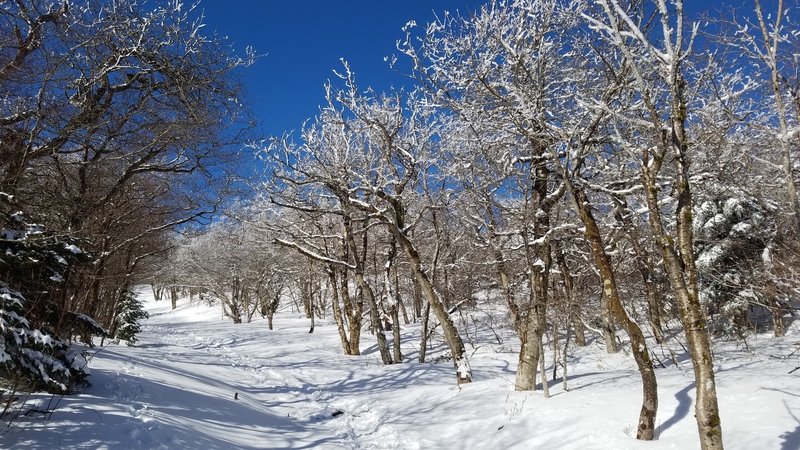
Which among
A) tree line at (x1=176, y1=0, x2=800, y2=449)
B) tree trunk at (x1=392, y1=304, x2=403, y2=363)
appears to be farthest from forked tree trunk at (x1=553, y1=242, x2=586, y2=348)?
tree trunk at (x1=392, y1=304, x2=403, y2=363)

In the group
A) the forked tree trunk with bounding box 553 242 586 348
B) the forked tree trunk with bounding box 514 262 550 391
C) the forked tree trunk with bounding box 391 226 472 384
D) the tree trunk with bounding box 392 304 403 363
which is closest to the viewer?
the forked tree trunk with bounding box 514 262 550 391

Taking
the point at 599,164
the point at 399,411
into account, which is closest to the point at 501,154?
the point at 599,164

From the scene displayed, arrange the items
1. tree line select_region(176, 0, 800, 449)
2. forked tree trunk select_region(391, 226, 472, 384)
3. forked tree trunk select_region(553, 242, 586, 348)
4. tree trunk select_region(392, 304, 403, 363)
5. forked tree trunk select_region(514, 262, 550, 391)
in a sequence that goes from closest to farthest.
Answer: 1. tree line select_region(176, 0, 800, 449)
2. forked tree trunk select_region(514, 262, 550, 391)
3. forked tree trunk select_region(553, 242, 586, 348)
4. forked tree trunk select_region(391, 226, 472, 384)
5. tree trunk select_region(392, 304, 403, 363)

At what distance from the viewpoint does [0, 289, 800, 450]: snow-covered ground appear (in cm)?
514

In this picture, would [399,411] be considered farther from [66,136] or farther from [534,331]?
[66,136]

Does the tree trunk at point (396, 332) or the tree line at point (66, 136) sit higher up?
the tree line at point (66, 136)

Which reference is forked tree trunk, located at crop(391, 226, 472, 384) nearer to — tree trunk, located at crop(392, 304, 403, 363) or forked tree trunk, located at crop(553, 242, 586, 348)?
forked tree trunk, located at crop(553, 242, 586, 348)

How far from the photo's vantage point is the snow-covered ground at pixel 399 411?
5.14 m

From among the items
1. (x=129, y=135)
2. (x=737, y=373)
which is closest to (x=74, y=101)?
(x=129, y=135)

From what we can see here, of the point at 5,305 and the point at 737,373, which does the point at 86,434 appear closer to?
the point at 5,305

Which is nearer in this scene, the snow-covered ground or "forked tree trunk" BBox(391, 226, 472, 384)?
the snow-covered ground

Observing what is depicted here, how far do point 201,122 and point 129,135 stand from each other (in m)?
1.48

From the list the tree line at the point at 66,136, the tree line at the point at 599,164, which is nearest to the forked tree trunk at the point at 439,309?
the tree line at the point at 599,164

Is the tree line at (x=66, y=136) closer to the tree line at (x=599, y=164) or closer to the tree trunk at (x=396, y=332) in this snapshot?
the tree line at (x=599, y=164)
